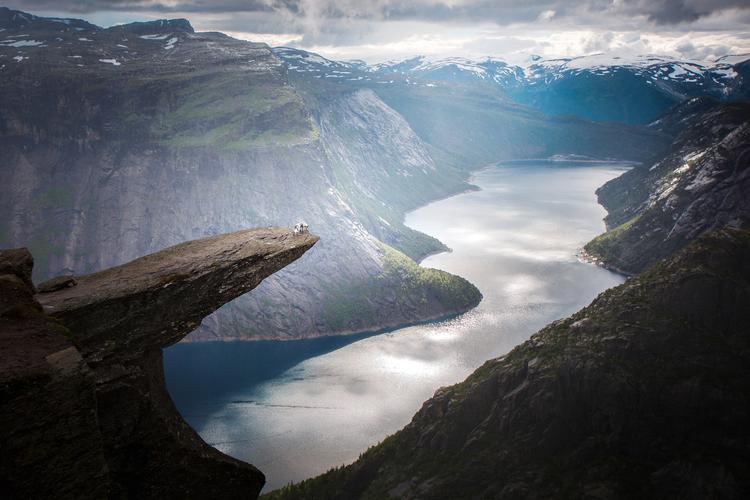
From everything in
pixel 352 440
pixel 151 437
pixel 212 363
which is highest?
pixel 151 437

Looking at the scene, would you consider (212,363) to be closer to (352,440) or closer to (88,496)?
(352,440)

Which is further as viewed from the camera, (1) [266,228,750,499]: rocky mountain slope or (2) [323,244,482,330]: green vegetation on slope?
(2) [323,244,482,330]: green vegetation on slope

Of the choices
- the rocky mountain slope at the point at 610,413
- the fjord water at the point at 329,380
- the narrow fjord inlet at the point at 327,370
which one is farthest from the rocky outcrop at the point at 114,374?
the fjord water at the point at 329,380

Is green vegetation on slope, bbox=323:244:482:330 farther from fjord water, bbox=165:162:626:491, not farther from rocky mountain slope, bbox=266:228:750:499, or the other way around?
rocky mountain slope, bbox=266:228:750:499

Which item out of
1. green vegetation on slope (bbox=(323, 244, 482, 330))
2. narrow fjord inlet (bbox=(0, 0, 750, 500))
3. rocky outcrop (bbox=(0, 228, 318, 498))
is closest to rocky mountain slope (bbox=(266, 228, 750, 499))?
narrow fjord inlet (bbox=(0, 0, 750, 500))

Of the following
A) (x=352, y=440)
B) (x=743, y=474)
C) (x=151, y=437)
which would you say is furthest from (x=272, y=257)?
(x=352, y=440)

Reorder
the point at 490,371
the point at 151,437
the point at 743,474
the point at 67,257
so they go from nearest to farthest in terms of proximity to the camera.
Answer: the point at 151,437, the point at 743,474, the point at 490,371, the point at 67,257
